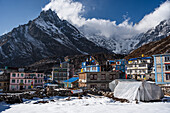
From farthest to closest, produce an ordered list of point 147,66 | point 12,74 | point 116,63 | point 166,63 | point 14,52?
point 14,52, point 116,63, point 147,66, point 12,74, point 166,63

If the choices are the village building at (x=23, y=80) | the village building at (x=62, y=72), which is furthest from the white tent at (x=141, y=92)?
the village building at (x=62, y=72)

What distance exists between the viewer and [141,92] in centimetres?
2369

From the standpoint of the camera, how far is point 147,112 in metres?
16.3

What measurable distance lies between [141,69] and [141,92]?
50.5 meters

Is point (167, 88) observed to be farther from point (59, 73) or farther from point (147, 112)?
point (59, 73)

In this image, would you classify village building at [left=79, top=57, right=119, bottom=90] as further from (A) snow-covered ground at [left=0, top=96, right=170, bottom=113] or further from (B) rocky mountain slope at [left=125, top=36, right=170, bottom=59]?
(B) rocky mountain slope at [left=125, top=36, right=170, bottom=59]

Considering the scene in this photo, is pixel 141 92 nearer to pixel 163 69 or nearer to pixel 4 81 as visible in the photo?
pixel 163 69

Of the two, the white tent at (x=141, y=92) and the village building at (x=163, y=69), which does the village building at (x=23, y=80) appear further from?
the village building at (x=163, y=69)

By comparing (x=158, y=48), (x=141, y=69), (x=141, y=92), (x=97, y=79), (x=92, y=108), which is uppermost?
(x=158, y=48)

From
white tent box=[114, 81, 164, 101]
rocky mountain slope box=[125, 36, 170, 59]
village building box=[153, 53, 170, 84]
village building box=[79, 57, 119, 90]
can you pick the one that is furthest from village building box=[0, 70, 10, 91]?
rocky mountain slope box=[125, 36, 170, 59]

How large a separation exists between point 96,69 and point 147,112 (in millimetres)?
38529

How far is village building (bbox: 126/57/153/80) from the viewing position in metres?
68.9

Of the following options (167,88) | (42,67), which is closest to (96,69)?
(167,88)

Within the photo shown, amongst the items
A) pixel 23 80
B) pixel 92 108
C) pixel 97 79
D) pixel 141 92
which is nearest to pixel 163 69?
pixel 97 79
